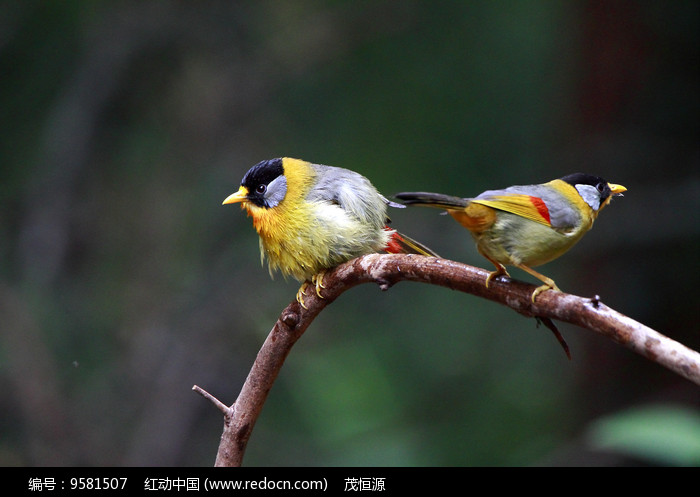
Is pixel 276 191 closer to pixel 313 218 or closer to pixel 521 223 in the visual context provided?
pixel 313 218

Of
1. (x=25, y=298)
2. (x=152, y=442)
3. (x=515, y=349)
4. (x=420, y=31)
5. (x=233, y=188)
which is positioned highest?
(x=420, y=31)

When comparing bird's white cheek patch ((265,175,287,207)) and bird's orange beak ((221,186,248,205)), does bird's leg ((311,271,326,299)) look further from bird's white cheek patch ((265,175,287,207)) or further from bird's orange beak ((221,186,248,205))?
bird's orange beak ((221,186,248,205))

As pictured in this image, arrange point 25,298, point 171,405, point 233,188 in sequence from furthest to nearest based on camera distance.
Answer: point 233,188, point 171,405, point 25,298

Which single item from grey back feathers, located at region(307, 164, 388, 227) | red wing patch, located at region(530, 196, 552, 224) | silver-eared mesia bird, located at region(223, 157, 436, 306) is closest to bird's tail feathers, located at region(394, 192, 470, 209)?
red wing patch, located at region(530, 196, 552, 224)

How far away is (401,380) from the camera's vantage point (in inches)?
259

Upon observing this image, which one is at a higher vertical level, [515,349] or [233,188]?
[233,188]

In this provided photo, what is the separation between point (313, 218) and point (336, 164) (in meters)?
3.44

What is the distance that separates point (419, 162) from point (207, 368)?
2.56 m

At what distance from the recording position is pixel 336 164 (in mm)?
6676

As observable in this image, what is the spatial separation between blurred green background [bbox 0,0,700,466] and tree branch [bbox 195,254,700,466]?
3.20m

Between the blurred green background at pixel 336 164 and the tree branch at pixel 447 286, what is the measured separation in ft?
10.5

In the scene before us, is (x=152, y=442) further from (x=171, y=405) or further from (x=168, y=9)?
(x=168, y=9)

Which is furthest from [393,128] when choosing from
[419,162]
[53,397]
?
[53,397]

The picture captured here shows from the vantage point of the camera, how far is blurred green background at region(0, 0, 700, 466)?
233 inches
